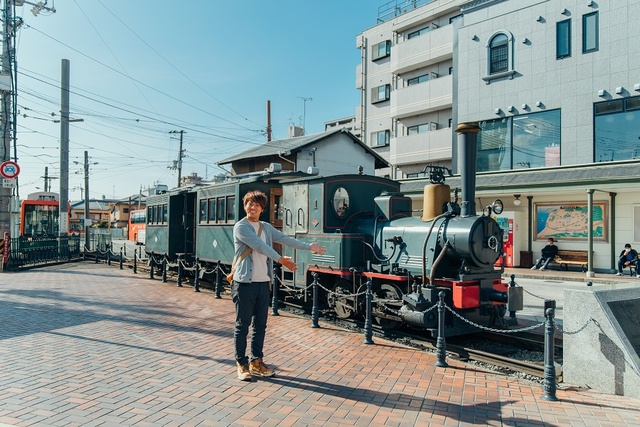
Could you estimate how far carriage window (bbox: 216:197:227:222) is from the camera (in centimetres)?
1187

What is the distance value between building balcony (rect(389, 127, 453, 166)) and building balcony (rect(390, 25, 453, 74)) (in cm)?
425

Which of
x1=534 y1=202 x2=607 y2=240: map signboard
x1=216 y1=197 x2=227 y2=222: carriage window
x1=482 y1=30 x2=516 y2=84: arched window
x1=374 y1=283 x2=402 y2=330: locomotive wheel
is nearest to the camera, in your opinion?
x1=374 y1=283 x2=402 y2=330: locomotive wheel

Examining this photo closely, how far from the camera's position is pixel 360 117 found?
114 ft

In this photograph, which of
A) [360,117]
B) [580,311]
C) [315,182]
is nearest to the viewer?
[580,311]

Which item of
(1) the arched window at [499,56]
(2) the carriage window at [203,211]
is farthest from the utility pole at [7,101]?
(1) the arched window at [499,56]

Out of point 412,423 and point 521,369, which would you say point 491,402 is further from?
point 521,369

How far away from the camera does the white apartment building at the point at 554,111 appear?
1661cm

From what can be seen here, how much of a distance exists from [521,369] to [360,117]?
30.2 meters

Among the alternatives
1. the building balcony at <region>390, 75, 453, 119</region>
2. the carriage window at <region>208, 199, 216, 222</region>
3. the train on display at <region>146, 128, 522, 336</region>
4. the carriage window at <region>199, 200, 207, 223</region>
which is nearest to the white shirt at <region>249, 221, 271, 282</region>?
the train on display at <region>146, 128, 522, 336</region>

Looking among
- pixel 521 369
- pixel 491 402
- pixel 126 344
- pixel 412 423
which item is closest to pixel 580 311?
pixel 521 369

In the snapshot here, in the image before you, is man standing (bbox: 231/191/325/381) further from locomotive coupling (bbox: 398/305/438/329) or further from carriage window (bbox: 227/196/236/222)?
carriage window (bbox: 227/196/236/222)

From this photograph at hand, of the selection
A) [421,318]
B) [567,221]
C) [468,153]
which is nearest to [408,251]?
[421,318]

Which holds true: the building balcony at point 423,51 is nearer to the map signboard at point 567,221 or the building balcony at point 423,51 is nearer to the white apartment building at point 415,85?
the white apartment building at point 415,85

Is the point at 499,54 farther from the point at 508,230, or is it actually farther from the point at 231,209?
the point at 231,209
